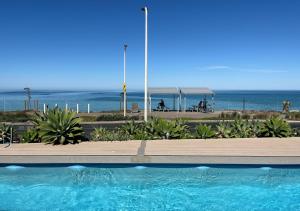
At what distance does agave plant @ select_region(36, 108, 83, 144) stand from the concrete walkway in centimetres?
43

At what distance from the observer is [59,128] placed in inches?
473

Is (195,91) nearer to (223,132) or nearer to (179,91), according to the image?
(179,91)

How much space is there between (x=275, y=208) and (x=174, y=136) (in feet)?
18.0

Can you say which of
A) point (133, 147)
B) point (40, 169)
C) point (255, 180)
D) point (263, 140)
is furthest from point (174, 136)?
point (40, 169)

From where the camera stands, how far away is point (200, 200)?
8375mm

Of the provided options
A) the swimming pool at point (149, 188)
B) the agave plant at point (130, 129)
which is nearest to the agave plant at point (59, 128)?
the agave plant at point (130, 129)

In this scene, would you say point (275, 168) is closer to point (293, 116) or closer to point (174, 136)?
point (174, 136)

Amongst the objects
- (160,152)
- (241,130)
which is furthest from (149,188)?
(241,130)

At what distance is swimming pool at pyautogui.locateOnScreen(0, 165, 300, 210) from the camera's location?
319 inches

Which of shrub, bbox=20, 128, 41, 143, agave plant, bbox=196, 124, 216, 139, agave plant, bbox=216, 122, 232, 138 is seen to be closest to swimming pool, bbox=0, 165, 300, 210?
shrub, bbox=20, 128, 41, 143

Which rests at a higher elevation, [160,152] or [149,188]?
[160,152]

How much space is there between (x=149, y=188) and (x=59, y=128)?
443 centimetres

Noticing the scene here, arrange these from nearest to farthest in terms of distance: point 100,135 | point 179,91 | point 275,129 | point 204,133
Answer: point 100,135 → point 204,133 → point 275,129 → point 179,91

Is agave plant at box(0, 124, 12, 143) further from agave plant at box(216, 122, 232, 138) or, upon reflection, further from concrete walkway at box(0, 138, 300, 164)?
agave plant at box(216, 122, 232, 138)
